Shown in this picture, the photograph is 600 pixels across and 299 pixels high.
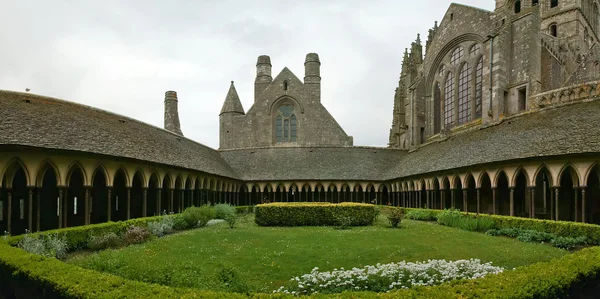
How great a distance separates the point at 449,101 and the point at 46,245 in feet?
112

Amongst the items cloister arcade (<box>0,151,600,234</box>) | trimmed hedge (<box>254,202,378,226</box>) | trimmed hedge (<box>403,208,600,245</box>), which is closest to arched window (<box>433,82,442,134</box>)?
cloister arcade (<box>0,151,600,234</box>)

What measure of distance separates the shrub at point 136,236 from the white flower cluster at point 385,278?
857 centimetres

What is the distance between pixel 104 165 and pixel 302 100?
31.9 meters

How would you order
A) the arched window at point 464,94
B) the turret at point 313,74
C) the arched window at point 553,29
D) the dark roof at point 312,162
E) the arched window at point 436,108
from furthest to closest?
the turret at point 313,74 < the arched window at point 553,29 < the arched window at point 436,108 < the dark roof at point 312,162 < the arched window at point 464,94

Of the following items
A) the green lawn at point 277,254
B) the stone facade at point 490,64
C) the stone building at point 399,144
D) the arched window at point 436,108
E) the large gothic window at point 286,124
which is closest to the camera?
the green lawn at point 277,254

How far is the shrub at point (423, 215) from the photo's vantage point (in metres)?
25.1

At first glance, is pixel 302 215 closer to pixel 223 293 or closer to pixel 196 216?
pixel 196 216

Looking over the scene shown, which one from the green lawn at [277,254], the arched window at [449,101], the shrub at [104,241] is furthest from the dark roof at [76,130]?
the arched window at [449,101]

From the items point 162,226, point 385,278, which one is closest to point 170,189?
point 162,226

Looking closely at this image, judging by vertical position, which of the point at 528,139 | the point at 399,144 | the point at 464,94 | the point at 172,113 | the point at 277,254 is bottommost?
the point at 277,254

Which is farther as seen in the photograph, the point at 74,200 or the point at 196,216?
the point at 74,200

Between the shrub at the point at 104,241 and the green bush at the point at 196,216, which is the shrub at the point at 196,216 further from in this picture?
the shrub at the point at 104,241

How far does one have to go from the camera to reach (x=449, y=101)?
3825 centimetres

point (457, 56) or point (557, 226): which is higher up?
point (457, 56)
